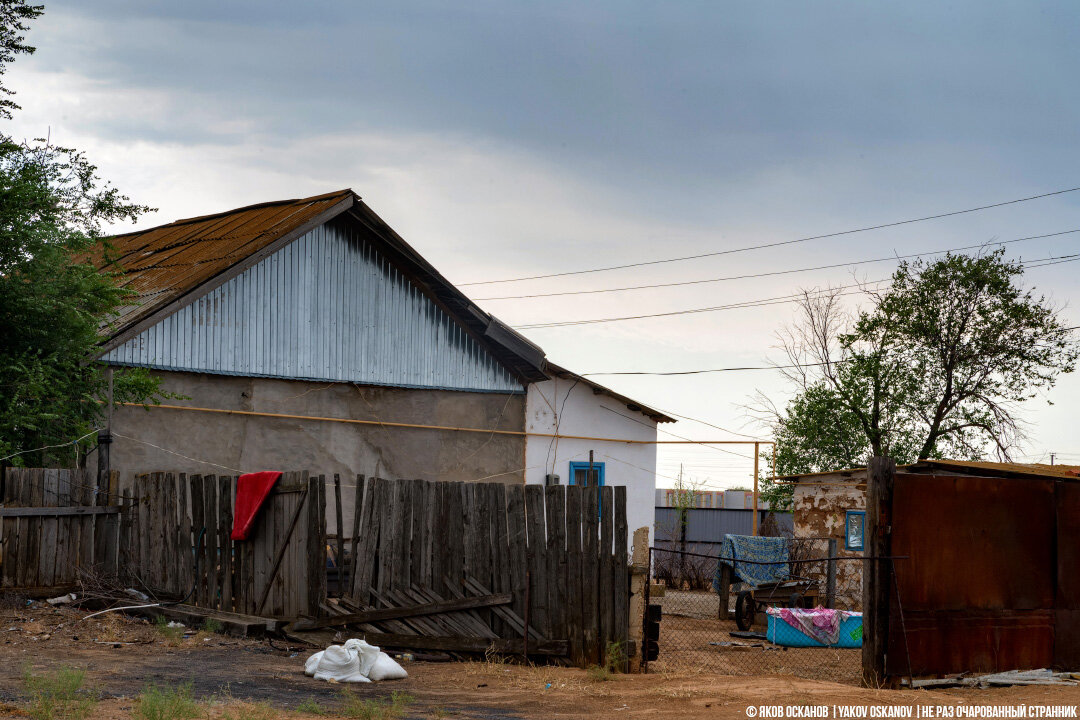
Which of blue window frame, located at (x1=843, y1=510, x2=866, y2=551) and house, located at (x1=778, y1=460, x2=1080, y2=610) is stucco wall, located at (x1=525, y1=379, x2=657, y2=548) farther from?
blue window frame, located at (x1=843, y1=510, x2=866, y2=551)

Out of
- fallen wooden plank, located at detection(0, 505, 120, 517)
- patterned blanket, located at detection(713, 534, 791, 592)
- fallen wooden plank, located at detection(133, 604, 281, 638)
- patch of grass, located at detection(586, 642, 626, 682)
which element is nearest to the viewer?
patch of grass, located at detection(586, 642, 626, 682)

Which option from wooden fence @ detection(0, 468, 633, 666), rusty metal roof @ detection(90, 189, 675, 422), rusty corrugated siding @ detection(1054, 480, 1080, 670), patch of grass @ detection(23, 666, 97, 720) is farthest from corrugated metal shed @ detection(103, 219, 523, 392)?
rusty corrugated siding @ detection(1054, 480, 1080, 670)

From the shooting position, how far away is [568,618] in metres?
11.2

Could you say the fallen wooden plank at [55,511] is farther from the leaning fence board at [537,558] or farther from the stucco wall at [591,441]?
the stucco wall at [591,441]

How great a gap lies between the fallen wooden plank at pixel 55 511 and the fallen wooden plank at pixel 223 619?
5.44 ft

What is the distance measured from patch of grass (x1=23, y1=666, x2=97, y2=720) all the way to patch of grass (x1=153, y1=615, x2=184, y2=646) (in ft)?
9.65

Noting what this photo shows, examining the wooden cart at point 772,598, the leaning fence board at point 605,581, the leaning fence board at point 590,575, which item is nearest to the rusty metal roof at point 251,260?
the wooden cart at point 772,598

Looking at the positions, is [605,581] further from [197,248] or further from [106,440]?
[197,248]

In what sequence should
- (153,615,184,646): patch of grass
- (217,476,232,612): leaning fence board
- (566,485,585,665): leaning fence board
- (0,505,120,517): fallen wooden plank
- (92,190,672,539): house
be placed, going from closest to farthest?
(566,485,585,665): leaning fence board < (153,615,184,646): patch of grass < (217,476,232,612): leaning fence board < (0,505,120,517): fallen wooden plank < (92,190,672,539): house

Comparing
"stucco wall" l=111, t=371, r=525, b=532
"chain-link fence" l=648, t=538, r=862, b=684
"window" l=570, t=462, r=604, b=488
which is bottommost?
"chain-link fence" l=648, t=538, r=862, b=684

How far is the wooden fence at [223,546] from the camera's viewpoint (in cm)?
1280

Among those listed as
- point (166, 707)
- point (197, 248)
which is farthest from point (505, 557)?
point (197, 248)

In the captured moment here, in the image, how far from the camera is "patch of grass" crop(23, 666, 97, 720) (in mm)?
7605

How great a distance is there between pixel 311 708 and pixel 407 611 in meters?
3.44
